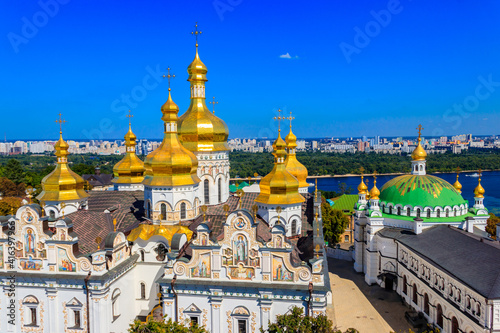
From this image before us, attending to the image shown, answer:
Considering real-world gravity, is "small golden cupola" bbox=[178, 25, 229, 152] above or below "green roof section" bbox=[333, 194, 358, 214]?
above

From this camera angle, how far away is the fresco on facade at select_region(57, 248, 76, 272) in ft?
40.5

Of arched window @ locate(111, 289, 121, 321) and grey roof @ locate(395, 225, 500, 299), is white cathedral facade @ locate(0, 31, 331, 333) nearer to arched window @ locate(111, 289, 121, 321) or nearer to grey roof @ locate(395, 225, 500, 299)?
arched window @ locate(111, 289, 121, 321)

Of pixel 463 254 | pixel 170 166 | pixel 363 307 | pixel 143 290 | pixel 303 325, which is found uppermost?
pixel 170 166

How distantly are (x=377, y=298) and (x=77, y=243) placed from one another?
13.9 meters

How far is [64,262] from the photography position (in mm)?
12367

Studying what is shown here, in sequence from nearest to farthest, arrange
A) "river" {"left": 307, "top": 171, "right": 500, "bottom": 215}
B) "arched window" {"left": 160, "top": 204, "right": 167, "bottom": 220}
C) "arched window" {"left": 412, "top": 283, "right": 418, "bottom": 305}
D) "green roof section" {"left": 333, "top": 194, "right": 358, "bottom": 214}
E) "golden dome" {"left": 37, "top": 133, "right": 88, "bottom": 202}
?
"arched window" {"left": 160, "top": 204, "right": 167, "bottom": 220} → "golden dome" {"left": 37, "top": 133, "right": 88, "bottom": 202} → "arched window" {"left": 412, "top": 283, "right": 418, "bottom": 305} → "green roof section" {"left": 333, "top": 194, "right": 358, "bottom": 214} → "river" {"left": 307, "top": 171, "right": 500, "bottom": 215}

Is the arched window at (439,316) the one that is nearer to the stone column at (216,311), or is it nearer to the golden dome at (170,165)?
the stone column at (216,311)

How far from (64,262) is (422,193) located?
655 inches

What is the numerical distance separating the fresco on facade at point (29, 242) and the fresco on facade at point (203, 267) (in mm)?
5376

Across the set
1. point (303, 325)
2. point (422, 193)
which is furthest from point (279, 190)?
point (422, 193)

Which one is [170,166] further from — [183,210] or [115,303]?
[115,303]

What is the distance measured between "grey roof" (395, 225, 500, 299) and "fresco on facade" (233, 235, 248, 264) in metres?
7.44

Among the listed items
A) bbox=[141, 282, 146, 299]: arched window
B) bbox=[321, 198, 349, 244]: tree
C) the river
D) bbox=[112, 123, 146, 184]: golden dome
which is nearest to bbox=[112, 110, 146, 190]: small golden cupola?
bbox=[112, 123, 146, 184]: golden dome

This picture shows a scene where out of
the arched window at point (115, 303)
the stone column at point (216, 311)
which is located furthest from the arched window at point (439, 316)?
the arched window at point (115, 303)
